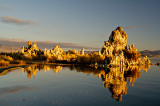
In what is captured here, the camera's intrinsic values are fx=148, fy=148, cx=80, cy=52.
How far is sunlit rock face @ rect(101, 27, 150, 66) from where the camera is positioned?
3228 inches

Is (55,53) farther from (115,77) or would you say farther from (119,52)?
(115,77)

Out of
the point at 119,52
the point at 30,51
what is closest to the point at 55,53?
the point at 30,51

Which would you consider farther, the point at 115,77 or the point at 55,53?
the point at 55,53

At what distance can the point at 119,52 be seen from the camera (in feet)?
351

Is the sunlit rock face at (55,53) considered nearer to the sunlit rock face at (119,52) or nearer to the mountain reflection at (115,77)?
the sunlit rock face at (119,52)

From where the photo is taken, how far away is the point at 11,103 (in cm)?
1755

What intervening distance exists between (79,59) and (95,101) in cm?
7587

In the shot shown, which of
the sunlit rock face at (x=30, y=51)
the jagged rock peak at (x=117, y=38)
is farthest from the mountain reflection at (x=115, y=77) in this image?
the sunlit rock face at (x=30, y=51)

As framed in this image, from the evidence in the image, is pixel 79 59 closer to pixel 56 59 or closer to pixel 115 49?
pixel 56 59

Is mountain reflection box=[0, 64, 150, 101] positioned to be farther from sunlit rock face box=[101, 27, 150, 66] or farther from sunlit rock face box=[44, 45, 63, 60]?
sunlit rock face box=[44, 45, 63, 60]

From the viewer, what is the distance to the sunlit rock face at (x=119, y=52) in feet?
269

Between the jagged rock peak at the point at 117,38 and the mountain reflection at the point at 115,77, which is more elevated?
the jagged rock peak at the point at 117,38

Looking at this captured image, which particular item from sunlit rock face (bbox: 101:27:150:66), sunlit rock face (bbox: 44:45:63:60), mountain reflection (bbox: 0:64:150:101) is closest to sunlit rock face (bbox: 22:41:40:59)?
sunlit rock face (bbox: 44:45:63:60)

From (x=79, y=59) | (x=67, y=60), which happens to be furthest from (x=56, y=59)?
(x=79, y=59)
